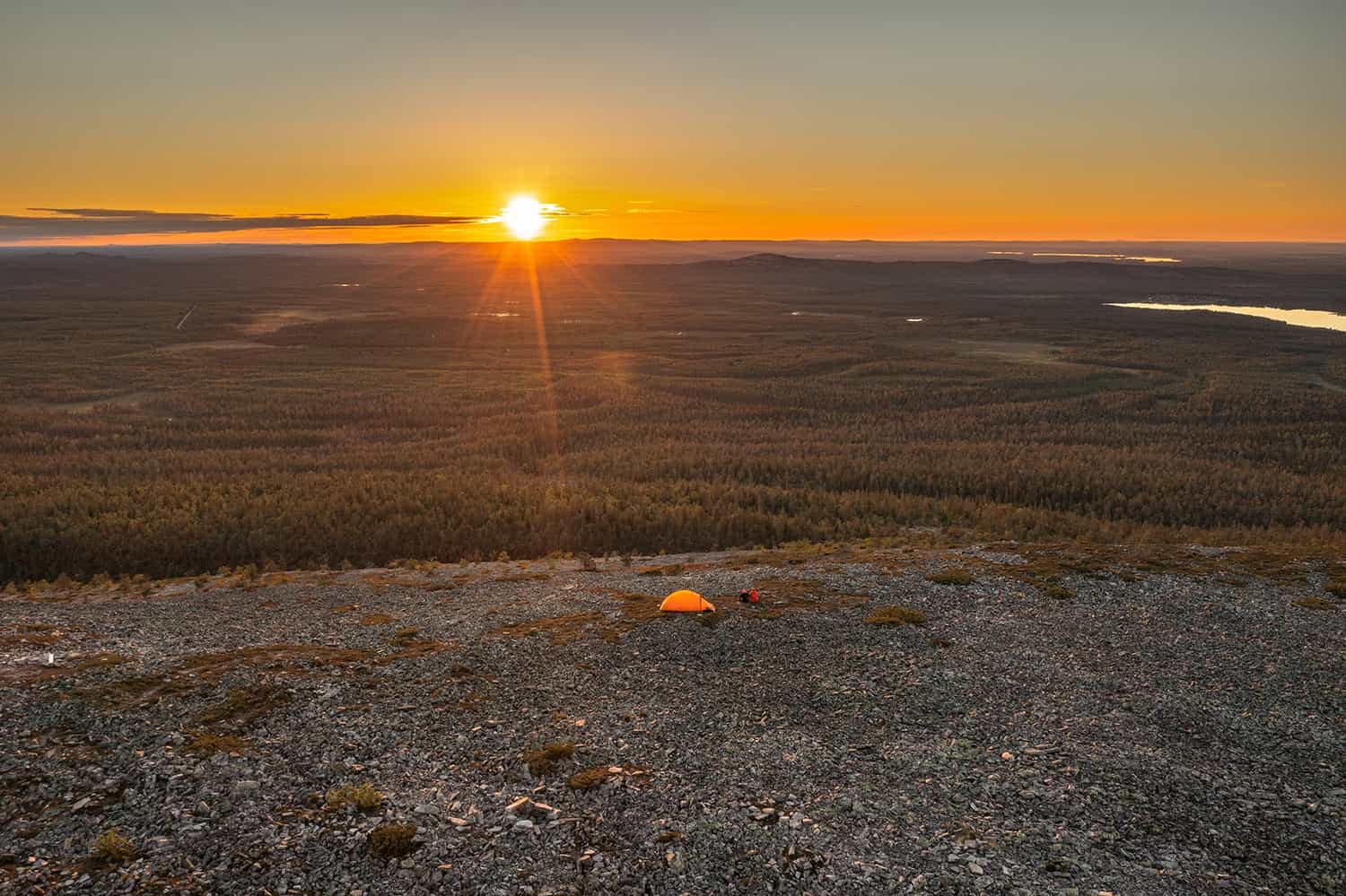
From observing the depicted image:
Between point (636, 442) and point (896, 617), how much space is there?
35.9 metres

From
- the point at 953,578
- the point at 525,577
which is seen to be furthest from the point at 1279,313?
the point at 525,577

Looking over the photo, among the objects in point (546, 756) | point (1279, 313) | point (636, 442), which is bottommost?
point (636, 442)

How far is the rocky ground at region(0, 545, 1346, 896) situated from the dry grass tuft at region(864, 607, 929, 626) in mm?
117

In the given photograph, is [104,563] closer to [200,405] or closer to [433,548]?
[433,548]

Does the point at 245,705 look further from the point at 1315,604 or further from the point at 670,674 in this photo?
the point at 1315,604

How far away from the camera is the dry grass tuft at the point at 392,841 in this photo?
30.4 ft

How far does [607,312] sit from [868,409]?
11388cm

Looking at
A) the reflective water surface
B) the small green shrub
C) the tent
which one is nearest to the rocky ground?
the small green shrub

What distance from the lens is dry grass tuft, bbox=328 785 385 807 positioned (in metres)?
10.1

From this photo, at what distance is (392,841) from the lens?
9352mm

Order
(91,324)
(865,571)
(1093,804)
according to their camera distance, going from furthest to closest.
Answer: (91,324)
(865,571)
(1093,804)

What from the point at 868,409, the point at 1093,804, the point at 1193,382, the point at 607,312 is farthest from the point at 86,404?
the point at 607,312

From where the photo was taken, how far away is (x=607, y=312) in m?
172

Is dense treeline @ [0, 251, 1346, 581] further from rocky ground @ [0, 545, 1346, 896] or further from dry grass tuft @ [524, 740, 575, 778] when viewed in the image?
dry grass tuft @ [524, 740, 575, 778]
